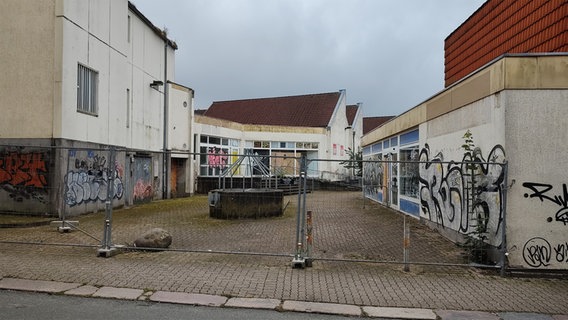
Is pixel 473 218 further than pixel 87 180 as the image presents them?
No

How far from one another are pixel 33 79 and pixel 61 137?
76.4 inches

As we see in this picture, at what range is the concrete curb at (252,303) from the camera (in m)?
5.83

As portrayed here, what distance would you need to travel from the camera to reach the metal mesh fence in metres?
8.98

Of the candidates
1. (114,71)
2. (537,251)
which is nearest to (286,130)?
(114,71)

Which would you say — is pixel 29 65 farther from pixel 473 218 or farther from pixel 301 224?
pixel 473 218

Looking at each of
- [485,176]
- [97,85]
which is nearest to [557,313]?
[485,176]

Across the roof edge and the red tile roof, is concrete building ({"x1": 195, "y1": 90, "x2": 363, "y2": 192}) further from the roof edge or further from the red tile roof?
the red tile roof

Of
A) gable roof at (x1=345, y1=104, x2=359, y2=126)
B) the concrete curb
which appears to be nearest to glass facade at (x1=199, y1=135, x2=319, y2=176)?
the concrete curb

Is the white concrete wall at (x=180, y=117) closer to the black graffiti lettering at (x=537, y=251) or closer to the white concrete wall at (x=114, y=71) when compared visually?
the white concrete wall at (x=114, y=71)

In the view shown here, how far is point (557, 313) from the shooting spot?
5.98 m

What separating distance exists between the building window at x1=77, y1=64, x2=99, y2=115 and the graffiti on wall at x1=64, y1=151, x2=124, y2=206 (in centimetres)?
161

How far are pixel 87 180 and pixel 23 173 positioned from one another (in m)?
1.76

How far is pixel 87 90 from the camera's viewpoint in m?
15.8

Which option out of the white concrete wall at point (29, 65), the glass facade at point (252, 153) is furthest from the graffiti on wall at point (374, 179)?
the white concrete wall at point (29, 65)
